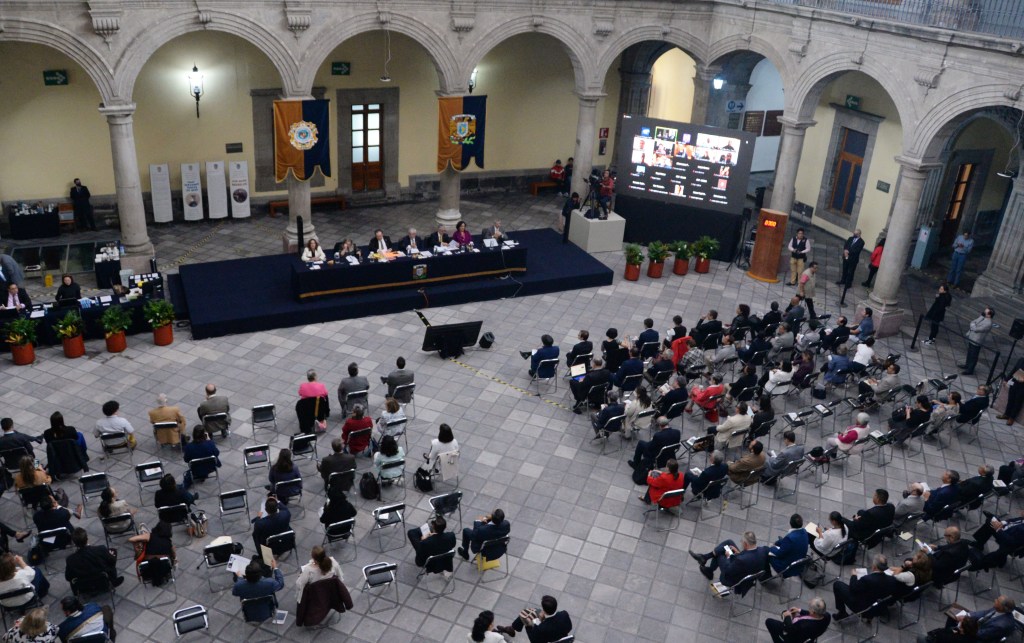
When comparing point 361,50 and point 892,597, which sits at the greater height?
point 361,50

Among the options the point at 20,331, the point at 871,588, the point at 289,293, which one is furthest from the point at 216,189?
the point at 871,588

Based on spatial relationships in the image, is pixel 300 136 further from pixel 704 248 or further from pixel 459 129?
pixel 704 248

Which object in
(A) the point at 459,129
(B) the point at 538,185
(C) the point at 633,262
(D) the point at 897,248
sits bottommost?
(C) the point at 633,262

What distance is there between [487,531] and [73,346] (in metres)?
9.47

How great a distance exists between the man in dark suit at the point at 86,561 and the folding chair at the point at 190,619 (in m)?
1.14

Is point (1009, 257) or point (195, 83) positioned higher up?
point (195, 83)

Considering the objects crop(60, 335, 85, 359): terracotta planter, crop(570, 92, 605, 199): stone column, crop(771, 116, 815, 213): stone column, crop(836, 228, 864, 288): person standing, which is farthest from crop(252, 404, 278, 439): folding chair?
crop(771, 116, 815, 213): stone column

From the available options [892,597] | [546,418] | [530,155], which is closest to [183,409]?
[546,418]

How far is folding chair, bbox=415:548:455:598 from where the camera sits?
36.0ft

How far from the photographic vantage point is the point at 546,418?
15.3 meters

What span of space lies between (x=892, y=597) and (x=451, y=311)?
35.8 ft

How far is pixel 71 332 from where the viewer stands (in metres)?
16.0

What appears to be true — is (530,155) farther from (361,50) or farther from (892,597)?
(892,597)

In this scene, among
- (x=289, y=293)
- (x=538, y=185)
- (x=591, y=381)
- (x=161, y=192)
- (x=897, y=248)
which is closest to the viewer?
(x=591, y=381)
